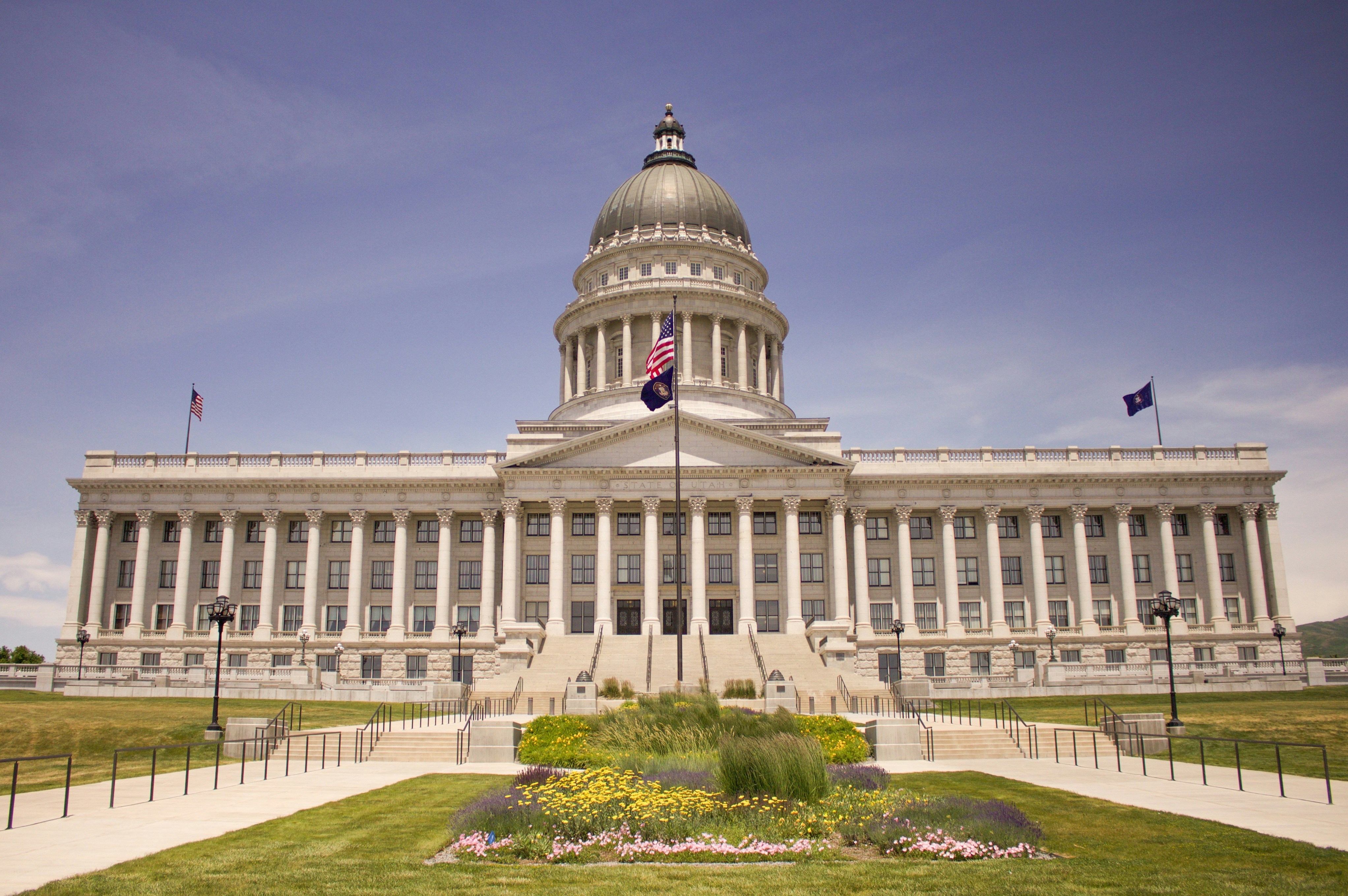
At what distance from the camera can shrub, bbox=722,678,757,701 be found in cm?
3884

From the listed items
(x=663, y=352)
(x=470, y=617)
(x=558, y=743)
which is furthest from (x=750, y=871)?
(x=470, y=617)

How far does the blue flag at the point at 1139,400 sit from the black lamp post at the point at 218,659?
2127 inches

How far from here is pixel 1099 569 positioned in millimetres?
64625

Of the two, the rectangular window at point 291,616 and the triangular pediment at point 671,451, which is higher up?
the triangular pediment at point 671,451

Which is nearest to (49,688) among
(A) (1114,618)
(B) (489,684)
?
(B) (489,684)

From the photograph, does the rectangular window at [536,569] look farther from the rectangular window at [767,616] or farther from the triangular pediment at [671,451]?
the rectangular window at [767,616]

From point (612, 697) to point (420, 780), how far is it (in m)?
16.9

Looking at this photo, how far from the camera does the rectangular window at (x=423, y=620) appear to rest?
210 feet

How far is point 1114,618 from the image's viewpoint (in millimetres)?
63406

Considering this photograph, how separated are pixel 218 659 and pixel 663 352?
2597 centimetres

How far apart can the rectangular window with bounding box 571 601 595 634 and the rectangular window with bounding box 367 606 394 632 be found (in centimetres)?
1272

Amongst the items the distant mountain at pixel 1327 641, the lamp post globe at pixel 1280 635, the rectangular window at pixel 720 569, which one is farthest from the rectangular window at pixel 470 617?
the distant mountain at pixel 1327 641

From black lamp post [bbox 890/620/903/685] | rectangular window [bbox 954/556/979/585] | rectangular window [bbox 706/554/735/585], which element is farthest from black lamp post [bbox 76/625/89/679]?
rectangular window [bbox 706/554/735/585]

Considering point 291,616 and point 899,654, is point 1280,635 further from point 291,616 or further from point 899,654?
point 291,616
